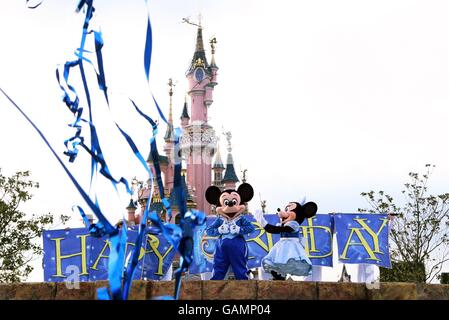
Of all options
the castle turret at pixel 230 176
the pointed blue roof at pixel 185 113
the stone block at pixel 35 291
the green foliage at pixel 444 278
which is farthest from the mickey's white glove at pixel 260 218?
the pointed blue roof at pixel 185 113

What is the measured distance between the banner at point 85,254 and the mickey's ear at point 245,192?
2.10 m

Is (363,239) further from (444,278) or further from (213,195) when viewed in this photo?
(444,278)

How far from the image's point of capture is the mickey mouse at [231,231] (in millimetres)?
9367

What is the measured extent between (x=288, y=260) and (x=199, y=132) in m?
36.7

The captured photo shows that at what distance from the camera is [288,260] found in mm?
9344

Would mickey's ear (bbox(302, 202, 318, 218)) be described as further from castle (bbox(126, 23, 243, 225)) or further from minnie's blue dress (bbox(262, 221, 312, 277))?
castle (bbox(126, 23, 243, 225))

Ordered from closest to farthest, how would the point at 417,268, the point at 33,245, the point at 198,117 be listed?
the point at 33,245
the point at 417,268
the point at 198,117

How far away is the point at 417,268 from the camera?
2167cm

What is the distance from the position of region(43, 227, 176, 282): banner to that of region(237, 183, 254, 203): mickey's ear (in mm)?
2104
